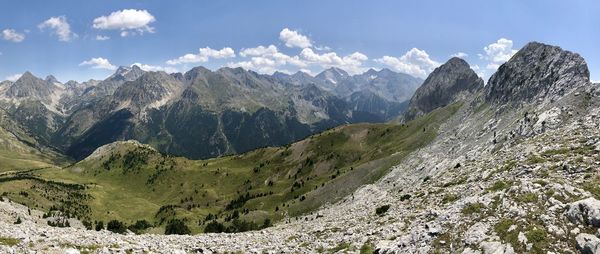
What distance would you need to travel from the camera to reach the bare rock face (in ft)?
338

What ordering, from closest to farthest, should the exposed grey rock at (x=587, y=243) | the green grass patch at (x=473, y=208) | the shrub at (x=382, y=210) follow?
the exposed grey rock at (x=587, y=243)
the green grass patch at (x=473, y=208)
the shrub at (x=382, y=210)

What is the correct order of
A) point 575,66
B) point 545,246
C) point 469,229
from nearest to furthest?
point 545,246, point 469,229, point 575,66

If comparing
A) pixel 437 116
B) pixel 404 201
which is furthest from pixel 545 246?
pixel 437 116

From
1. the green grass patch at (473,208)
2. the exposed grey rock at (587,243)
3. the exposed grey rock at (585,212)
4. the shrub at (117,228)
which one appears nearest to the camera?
the exposed grey rock at (587,243)

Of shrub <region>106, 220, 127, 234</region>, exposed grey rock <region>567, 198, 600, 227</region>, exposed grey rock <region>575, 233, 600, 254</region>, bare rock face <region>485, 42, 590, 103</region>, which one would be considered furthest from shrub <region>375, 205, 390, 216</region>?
bare rock face <region>485, 42, 590, 103</region>

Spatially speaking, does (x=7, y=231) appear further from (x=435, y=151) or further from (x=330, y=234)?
(x=435, y=151)

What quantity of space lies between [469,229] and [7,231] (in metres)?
41.9

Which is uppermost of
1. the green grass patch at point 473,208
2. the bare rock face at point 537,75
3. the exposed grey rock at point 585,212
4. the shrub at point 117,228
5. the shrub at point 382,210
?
→ the bare rock face at point 537,75

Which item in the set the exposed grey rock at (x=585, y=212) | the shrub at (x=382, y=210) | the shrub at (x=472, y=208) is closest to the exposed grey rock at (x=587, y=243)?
the exposed grey rock at (x=585, y=212)

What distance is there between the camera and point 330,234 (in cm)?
5012

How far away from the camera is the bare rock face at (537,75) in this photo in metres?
103

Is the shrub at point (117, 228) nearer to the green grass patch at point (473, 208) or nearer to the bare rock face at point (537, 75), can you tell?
the green grass patch at point (473, 208)

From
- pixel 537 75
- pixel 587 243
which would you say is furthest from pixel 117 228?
pixel 537 75

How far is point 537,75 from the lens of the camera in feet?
420
